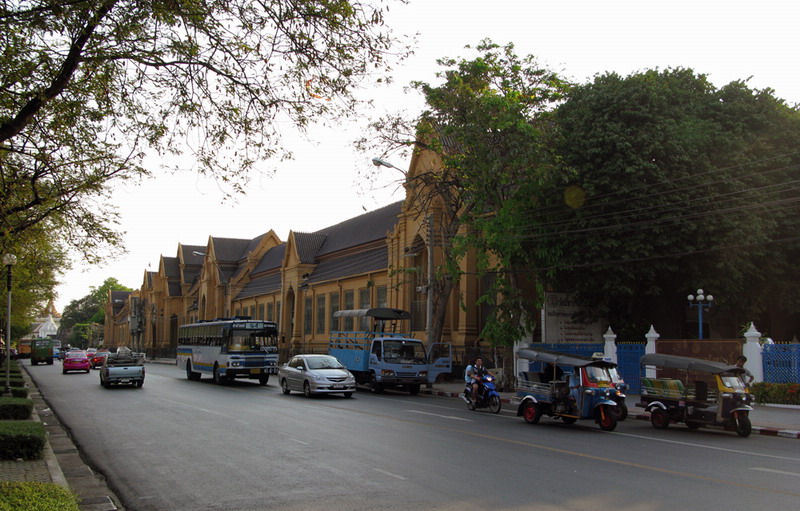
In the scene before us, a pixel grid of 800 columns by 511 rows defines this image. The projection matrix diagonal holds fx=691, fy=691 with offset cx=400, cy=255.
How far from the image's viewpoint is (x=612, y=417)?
16234mm

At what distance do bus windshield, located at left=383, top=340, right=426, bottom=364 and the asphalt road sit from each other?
29.9ft

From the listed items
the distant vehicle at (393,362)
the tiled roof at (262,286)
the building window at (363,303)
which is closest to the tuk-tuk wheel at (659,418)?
the distant vehicle at (393,362)

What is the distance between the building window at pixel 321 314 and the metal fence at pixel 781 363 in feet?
123

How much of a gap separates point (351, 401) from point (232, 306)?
5763 centimetres

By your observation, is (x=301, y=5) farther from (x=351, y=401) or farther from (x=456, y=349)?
(x=456, y=349)

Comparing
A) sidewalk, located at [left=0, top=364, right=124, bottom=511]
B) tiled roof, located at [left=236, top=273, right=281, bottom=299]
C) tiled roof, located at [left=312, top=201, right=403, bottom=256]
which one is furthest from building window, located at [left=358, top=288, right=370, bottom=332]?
sidewalk, located at [left=0, top=364, right=124, bottom=511]

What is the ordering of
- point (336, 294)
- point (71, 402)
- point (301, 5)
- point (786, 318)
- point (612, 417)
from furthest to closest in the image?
point (336, 294)
point (786, 318)
point (71, 402)
point (612, 417)
point (301, 5)

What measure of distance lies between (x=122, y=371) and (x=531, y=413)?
65.4 ft

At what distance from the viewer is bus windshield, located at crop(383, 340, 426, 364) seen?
28656 mm

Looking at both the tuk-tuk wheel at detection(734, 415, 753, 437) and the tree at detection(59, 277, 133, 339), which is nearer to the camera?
the tuk-tuk wheel at detection(734, 415, 753, 437)

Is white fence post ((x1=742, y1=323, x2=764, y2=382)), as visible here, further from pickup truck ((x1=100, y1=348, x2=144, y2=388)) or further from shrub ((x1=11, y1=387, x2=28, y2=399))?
pickup truck ((x1=100, y1=348, x2=144, y2=388))

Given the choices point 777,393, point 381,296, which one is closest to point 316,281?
point 381,296

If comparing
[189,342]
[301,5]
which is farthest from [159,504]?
[189,342]

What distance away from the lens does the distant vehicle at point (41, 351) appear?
233ft
